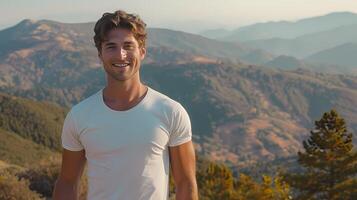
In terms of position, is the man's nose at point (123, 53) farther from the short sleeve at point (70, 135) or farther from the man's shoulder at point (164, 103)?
the short sleeve at point (70, 135)

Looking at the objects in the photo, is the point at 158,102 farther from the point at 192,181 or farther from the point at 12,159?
the point at 12,159

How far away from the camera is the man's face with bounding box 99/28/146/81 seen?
3582mm

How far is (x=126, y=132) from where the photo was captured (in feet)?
11.3

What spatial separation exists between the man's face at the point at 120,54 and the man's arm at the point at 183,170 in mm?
649

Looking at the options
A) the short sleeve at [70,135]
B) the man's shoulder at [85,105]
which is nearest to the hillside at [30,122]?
the short sleeve at [70,135]

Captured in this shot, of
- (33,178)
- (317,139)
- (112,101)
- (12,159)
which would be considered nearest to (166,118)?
(112,101)

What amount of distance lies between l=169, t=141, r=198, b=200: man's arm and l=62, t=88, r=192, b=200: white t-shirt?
0.06 m

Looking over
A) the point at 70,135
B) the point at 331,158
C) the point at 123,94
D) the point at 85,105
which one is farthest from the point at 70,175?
the point at 331,158

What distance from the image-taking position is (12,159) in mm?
106375

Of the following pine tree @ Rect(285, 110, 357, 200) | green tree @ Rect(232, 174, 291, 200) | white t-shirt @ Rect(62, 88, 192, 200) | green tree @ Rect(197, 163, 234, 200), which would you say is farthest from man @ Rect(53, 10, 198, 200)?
green tree @ Rect(197, 163, 234, 200)

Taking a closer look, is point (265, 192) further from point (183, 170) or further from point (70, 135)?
point (70, 135)

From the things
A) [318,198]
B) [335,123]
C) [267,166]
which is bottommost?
[267,166]

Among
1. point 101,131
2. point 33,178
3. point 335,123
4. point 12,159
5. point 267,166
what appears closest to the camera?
point 101,131

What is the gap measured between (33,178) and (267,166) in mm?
172569
